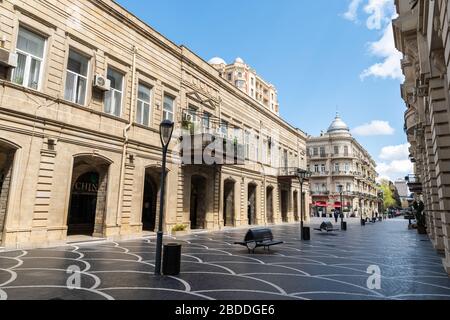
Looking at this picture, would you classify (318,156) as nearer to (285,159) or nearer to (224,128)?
(285,159)

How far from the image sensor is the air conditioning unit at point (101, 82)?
1430cm

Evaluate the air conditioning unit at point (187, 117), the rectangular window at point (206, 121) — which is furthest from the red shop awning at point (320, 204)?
the air conditioning unit at point (187, 117)

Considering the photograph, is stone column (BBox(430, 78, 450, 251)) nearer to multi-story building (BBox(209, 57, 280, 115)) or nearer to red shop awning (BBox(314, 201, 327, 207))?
multi-story building (BBox(209, 57, 280, 115))

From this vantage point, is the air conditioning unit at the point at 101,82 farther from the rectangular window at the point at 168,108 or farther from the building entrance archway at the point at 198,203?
the building entrance archway at the point at 198,203

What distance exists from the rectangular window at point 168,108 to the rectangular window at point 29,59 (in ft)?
24.8

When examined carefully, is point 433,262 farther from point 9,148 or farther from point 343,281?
point 9,148

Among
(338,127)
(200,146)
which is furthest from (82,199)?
(338,127)

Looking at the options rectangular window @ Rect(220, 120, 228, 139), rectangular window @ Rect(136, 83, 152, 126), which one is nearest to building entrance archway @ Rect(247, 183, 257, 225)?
rectangular window @ Rect(220, 120, 228, 139)

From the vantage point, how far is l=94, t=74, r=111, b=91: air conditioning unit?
14.3m

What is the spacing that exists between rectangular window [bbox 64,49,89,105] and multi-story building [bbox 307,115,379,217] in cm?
6284

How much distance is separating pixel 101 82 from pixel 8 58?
3995 mm

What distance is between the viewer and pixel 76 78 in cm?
1412
